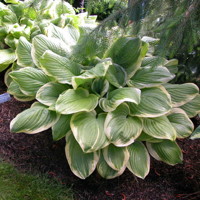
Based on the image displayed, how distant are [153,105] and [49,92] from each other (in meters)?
0.72

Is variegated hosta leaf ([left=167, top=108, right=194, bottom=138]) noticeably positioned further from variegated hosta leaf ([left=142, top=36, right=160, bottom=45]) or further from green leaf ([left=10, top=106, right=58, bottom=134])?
green leaf ([left=10, top=106, right=58, bottom=134])

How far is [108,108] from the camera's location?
1.44 metres

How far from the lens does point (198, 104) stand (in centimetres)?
176

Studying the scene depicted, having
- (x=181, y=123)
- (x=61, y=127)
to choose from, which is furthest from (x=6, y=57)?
(x=181, y=123)

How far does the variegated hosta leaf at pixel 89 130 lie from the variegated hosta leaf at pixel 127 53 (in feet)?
1.38

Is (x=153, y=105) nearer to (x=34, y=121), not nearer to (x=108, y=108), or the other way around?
(x=108, y=108)

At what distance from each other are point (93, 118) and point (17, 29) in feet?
4.79

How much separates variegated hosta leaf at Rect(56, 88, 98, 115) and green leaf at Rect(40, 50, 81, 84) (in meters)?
0.11

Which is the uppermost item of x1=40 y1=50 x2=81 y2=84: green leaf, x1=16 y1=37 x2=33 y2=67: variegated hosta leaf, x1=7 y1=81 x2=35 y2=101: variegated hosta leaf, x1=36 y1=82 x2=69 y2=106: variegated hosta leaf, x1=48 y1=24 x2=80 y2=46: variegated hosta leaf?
x1=48 y1=24 x2=80 y2=46: variegated hosta leaf

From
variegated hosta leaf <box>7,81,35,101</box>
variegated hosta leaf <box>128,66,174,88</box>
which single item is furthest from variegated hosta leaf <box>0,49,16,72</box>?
Result: variegated hosta leaf <box>128,66,174,88</box>

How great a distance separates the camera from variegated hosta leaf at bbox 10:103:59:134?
1489mm

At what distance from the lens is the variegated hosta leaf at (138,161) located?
4.90ft

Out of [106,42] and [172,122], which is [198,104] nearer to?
[172,122]

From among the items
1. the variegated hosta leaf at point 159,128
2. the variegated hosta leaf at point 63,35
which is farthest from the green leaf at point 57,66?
the variegated hosta leaf at point 159,128
